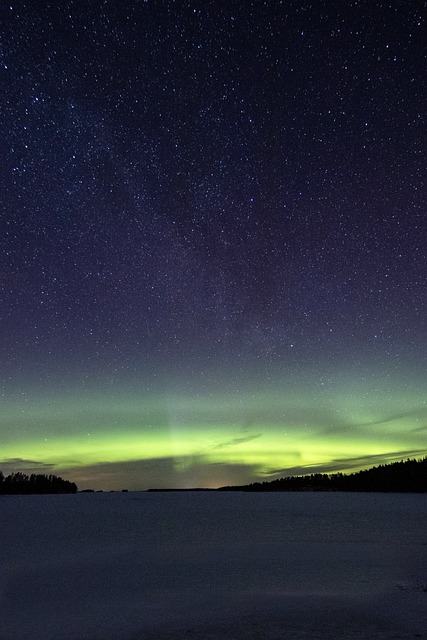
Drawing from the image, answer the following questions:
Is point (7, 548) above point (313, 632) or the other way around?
above

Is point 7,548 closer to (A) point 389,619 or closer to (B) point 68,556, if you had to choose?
(B) point 68,556

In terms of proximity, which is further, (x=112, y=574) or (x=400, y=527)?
(x=400, y=527)

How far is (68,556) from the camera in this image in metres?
46.7

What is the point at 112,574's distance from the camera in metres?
35.6

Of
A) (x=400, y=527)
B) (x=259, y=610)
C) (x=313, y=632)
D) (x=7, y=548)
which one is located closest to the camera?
(x=313, y=632)

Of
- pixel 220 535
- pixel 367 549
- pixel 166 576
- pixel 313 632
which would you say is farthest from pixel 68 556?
pixel 313 632

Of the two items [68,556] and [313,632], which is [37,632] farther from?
[68,556]

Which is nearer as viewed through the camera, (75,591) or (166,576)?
(75,591)

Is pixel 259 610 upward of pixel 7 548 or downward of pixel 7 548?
downward

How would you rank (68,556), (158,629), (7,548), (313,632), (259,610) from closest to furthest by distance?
(313,632) → (158,629) → (259,610) → (68,556) → (7,548)

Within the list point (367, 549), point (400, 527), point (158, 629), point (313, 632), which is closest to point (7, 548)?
point (367, 549)

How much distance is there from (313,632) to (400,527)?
6125 cm

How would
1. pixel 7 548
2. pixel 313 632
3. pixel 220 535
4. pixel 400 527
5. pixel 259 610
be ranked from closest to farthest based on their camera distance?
pixel 313 632
pixel 259 610
pixel 7 548
pixel 220 535
pixel 400 527

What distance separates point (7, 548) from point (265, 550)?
27.3m
